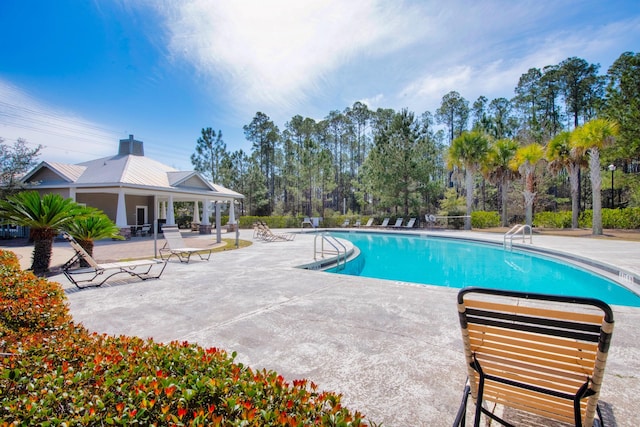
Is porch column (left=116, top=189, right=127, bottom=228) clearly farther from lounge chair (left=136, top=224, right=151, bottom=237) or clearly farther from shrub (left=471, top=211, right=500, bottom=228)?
shrub (left=471, top=211, right=500, bottom=228)

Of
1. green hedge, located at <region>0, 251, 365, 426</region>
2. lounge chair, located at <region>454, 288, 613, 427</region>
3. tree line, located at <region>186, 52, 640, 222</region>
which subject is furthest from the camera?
tree line, located at <region>186, 52, 640, 222</region>

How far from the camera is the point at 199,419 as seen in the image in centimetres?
111

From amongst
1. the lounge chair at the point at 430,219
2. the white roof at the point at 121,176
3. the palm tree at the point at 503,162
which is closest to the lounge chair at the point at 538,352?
the white roof at the point at 121,176

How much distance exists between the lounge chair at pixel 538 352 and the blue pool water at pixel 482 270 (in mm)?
6236

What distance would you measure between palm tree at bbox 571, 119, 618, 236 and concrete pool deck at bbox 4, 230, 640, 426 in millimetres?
11192

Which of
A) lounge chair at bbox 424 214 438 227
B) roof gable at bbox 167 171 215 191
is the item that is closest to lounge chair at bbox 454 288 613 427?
roof gable at bbox 167 171 215 191

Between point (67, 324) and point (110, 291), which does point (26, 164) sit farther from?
point (67, 324)

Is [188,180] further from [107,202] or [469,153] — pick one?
[469,153]

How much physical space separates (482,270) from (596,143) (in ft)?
36.8

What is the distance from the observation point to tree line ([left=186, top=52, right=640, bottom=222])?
21.1 meters

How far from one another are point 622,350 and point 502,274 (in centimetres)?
635

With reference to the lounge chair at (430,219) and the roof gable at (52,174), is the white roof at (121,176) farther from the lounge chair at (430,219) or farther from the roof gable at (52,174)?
the lounge chair at (430,219)

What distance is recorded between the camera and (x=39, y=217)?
7355 millimetres

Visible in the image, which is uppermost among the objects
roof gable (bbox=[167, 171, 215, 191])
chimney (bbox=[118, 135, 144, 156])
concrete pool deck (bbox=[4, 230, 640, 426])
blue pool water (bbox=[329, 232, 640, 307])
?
chimney (bbox=[118, 135, 144, 156])
